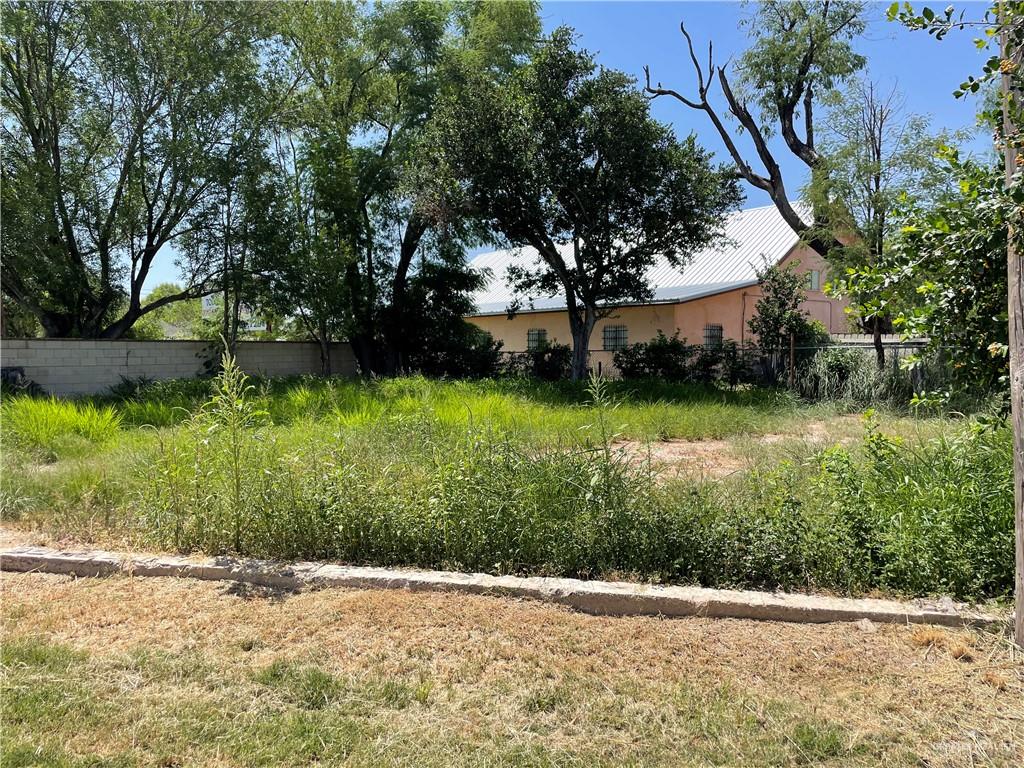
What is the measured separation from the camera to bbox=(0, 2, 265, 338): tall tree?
1380cm

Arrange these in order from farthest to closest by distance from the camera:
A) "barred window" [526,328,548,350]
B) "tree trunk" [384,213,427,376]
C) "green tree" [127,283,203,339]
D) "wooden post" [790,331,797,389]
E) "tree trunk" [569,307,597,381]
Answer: "green tree" [127,283,203,339] < "barred window" [526,328,548,350] < "tree trunk" [384,213,427,376] < "tree trunk" [569,307,597,381] < "wooden post" [790,331,797,389]

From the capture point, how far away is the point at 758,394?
46.1 ft

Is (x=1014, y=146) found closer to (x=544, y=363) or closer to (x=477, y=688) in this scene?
(x=477, y=688)

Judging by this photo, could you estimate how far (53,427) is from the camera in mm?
8031

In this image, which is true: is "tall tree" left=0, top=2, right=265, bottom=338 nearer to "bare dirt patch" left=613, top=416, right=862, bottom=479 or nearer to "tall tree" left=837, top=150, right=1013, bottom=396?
"bare dirt patch" left=613, top=416, right=862, bottom=479

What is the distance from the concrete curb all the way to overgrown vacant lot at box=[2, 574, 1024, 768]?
0.10 meters

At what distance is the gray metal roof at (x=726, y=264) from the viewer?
20900mm

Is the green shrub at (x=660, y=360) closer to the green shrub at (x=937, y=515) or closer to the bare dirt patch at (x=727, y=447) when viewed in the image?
the bare dirt patch at (x=727, y=447)

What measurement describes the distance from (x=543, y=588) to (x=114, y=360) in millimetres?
14701

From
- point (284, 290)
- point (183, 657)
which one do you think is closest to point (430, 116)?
point (284, 290)

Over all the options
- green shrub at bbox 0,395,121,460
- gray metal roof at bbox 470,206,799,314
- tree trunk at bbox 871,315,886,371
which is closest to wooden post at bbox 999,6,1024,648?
green shrub at bbox 0,395,121,460

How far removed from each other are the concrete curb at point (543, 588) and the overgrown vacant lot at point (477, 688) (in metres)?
0.10

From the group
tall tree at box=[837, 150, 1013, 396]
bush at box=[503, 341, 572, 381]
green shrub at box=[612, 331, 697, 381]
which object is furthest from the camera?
bush at box=[503, 341, 572, 381]

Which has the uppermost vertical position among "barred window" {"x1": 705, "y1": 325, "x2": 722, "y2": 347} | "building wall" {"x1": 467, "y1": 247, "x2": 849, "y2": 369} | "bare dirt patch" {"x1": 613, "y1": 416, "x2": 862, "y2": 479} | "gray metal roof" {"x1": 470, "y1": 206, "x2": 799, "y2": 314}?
"gray metal roof" {"x1": 470, "y1": 206, "x2": 799, "y2": 314}
